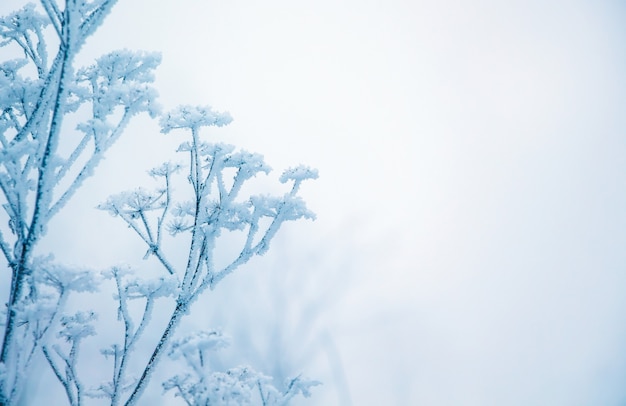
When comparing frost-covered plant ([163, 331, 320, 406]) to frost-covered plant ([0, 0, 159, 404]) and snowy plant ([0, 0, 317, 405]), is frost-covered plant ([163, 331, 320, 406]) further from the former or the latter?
frost-covered plant ([0, 0, 159, 404])

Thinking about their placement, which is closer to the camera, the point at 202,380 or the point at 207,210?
the point at 202,380

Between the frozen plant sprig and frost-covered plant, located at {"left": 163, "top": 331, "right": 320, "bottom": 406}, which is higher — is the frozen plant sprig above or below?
above

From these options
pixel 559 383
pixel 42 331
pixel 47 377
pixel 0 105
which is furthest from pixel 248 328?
pixel 559 383

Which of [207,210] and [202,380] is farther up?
[207,210]

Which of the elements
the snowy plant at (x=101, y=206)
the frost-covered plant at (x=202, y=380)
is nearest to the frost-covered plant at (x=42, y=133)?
the snowy plant at (x=101, y=206)

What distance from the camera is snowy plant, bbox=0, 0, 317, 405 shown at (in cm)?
200

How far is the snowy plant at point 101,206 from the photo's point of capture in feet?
6.55

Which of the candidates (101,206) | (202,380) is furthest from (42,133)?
(202,380)

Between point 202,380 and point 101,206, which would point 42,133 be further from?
point 202,380

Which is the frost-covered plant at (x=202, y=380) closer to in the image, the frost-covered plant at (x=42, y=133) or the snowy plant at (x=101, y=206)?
the snowy plant at (x=101, y=206)

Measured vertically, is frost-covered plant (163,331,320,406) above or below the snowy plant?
below

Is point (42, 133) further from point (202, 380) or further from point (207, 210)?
point (202, 380)

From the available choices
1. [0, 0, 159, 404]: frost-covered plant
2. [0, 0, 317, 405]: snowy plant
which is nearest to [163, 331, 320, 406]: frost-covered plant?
[0, 0, 317, 405]: snowy plant

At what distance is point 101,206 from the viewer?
8.79 feet
